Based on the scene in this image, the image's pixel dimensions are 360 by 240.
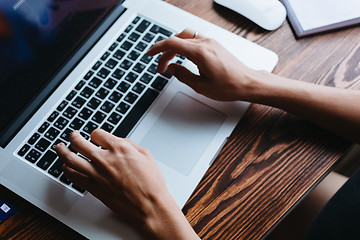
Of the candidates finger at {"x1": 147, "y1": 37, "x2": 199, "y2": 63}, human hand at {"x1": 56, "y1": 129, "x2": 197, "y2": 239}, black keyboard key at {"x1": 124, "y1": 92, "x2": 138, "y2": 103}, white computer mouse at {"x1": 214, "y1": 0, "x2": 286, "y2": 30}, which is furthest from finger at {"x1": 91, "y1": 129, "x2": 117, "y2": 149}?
white computer mouse at {"x1": 214, "y1": 0, "x2": 286, "y2": 30}

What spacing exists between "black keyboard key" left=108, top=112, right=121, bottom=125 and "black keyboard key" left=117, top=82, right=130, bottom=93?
2.3 inches

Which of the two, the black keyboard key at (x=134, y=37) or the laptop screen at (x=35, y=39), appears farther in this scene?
the black keyboard key at (x=134, y=37)

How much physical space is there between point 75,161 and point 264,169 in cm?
37

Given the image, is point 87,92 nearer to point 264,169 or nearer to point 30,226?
point 30,226

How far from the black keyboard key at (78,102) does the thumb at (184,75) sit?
20 centimetres

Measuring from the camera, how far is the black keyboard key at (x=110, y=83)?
0.71 metres

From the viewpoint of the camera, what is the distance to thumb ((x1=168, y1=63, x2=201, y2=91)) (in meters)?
0.69

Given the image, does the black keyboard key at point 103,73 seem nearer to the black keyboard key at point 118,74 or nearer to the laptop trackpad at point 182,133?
the black keyboard key at point 118,74

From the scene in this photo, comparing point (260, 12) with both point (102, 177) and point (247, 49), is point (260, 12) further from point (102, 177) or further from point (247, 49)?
point (102, 177)

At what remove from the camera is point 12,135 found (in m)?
0.67

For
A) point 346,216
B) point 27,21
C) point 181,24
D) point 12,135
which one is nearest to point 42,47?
point 27,21

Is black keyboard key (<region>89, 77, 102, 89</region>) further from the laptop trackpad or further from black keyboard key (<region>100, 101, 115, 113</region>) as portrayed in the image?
the laptop trackpad

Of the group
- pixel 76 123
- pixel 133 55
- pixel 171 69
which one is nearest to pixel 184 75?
pixel 171 69

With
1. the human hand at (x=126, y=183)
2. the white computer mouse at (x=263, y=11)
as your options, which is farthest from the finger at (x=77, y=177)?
the white computer mouse at (x=263, y=11)
